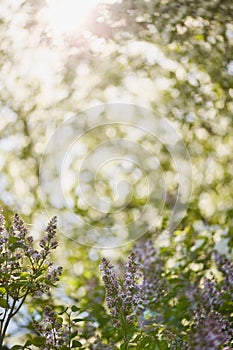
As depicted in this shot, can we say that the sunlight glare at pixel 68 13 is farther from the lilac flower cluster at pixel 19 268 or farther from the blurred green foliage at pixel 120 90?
the lilac flower cluster at pixel 19 268

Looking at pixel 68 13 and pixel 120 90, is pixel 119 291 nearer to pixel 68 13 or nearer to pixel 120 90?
pixel 68 13

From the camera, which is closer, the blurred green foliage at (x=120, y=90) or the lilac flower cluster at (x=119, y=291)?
the lilac flower cluster at (x=119, y=291)

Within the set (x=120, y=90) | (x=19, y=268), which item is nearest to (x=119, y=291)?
(x=19, y=268)

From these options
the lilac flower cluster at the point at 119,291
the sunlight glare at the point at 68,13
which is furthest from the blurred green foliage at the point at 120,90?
the lilac flower cluster at the point at 119,291

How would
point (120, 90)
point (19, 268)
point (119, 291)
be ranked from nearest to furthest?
point (19, 268) → point (119, 291) → point (120, 90)

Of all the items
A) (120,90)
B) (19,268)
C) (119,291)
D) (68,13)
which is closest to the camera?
(19,268)

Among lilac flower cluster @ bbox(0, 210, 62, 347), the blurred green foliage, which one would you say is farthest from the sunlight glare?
lilac flower cluster @ bbox(0, 210, 62, 347)

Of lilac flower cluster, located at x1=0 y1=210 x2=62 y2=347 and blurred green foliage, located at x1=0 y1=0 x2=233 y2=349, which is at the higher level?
blurred green foliage, located at x1=0 y1=0 x2=233 y2=349

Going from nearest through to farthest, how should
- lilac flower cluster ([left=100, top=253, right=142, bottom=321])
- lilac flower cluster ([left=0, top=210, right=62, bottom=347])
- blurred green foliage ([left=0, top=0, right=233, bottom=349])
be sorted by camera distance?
1. lilac flower cluster ([left=0, top=210, right=62, bottom=347])
2. lilac flower cluster ([left=100, top=253, right=142, bottom=321])
3. blurred green foliage ([left=0, top=0, right=233, bottom=349])

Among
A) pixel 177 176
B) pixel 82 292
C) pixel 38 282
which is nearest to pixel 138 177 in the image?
pixel 177 176

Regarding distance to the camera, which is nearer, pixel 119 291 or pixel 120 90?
pixel 119 291

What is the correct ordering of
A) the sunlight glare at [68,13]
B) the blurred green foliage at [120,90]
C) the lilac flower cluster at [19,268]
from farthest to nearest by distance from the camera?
the blurred green foliage at [120,90]
the sunlight glare at [68,13]
the lilac flower cluster at [19,268]

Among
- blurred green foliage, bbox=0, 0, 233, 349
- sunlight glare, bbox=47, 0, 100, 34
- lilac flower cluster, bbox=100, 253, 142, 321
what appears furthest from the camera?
blurred green foliage, bbox=0, 0, 233, 349

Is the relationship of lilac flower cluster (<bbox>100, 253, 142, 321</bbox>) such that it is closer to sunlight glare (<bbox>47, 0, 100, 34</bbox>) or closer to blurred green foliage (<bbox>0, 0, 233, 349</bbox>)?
blurred green foliage (<bbox>0, 0, 233, 349</bbox>)
